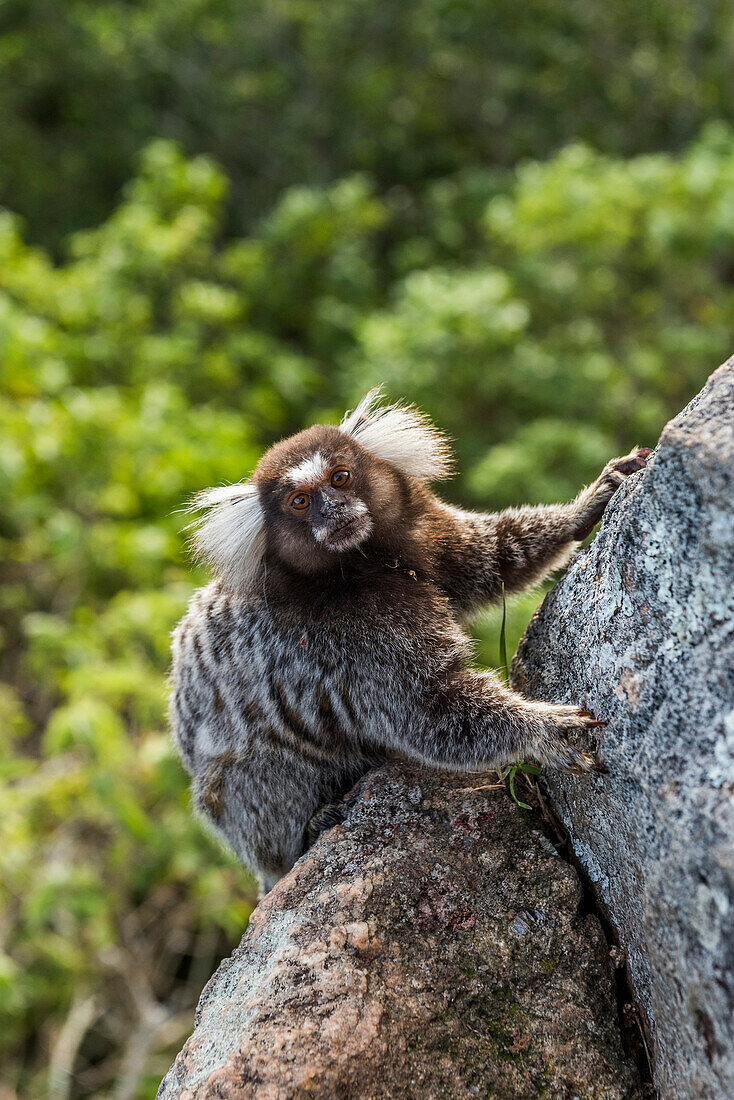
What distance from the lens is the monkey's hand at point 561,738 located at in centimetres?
193

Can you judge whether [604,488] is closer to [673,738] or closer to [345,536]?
[345,536]

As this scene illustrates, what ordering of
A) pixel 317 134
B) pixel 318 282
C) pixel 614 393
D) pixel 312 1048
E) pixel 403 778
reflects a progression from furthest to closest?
1. pixel 317 134
2. pixel 318 282
3. pixel 614 393
4. pixel 403 778
5. pixel 312 1048

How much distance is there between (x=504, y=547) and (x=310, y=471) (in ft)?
2.14

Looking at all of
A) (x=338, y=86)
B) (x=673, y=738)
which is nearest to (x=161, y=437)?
(x=673, y=738)

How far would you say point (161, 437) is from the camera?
555 centimetres

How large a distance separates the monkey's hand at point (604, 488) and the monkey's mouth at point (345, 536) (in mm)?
660

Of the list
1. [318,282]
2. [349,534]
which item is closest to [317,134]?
[318,282]

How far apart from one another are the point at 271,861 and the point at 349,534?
3.95ft

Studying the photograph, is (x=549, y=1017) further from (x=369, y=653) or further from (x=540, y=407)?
(x=540, y=407)

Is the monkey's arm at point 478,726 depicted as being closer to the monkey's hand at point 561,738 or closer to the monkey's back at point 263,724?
the monkey's hand at point 561,738

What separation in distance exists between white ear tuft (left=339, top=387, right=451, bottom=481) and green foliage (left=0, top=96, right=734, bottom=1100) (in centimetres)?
78

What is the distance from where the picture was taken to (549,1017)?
1.89m

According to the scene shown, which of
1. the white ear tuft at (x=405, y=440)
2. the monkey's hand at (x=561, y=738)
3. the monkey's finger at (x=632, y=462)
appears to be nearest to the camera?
the monkey's hand at (x=561, y=738)

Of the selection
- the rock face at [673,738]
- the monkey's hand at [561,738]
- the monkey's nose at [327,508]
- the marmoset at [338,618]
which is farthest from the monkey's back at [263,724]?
the rock face at [673,738]
